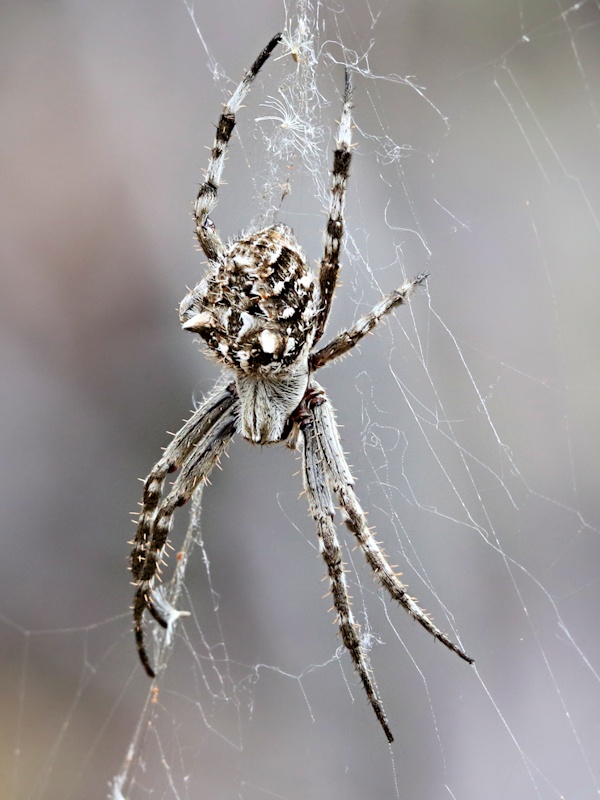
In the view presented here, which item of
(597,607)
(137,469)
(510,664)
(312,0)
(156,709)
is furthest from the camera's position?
(137,469)

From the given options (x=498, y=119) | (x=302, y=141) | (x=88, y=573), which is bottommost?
(x=88, y=573)

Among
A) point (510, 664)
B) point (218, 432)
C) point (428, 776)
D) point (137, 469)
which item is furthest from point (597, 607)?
point (137, 469)

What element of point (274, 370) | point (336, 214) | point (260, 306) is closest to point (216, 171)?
point (336, 214)

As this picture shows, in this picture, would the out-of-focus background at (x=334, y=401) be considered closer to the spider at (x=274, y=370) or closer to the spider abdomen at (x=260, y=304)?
the spider at (x=274, y=370)

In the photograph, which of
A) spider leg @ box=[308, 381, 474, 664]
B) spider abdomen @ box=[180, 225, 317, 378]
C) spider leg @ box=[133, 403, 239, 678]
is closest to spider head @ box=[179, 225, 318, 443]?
spider abdomen @ box=[180, 225, 317, 378]

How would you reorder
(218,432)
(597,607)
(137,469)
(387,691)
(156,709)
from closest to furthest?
(218,432)
(387,691)
(597,607)
(156,709)
(137,469)

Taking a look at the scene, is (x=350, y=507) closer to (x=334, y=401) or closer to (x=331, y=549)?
(x=331, y=549)

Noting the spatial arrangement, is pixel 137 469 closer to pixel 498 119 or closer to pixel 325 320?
pixel 325 320
